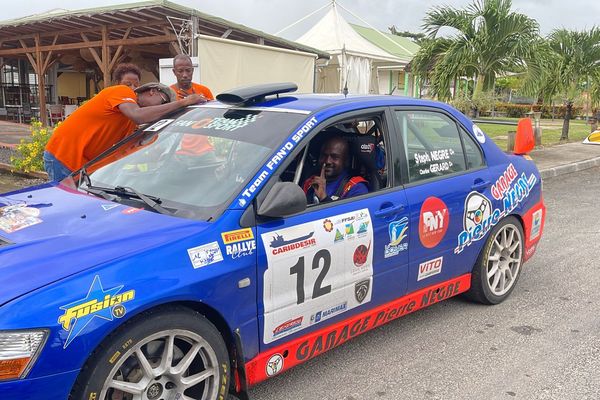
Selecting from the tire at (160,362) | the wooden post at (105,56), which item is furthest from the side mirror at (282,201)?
the wooden post at (105,56)

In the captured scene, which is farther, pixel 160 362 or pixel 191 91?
pixel 191 91

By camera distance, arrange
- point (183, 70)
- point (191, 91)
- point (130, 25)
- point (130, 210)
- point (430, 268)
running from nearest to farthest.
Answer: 1. point (130, 210)
2. point (430, 268)
3. point (183, 70)
4. point (191, 91)
5. point (130, 25)

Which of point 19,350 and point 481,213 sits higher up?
point 481,213

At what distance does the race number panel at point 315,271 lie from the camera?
106 inches

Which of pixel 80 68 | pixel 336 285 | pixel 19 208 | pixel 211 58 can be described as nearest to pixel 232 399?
pixel 336 285

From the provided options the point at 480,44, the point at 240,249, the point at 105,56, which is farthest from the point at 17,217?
the point at 105,56

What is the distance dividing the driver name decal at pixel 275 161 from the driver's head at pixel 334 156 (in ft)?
2.15

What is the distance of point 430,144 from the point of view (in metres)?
3.72

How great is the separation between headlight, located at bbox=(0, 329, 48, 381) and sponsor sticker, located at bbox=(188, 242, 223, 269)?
670mm

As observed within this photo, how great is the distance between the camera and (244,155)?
Answer: 2.96 m

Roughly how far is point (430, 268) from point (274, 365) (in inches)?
54.1

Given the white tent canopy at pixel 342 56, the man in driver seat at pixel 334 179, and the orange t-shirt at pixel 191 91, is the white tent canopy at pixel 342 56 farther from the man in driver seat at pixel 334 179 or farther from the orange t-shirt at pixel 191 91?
the man in driver seat at pixel 334 179

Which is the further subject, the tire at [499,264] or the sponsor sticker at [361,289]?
the tire at [499,264]

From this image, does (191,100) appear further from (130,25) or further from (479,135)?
Result: (130,25)
